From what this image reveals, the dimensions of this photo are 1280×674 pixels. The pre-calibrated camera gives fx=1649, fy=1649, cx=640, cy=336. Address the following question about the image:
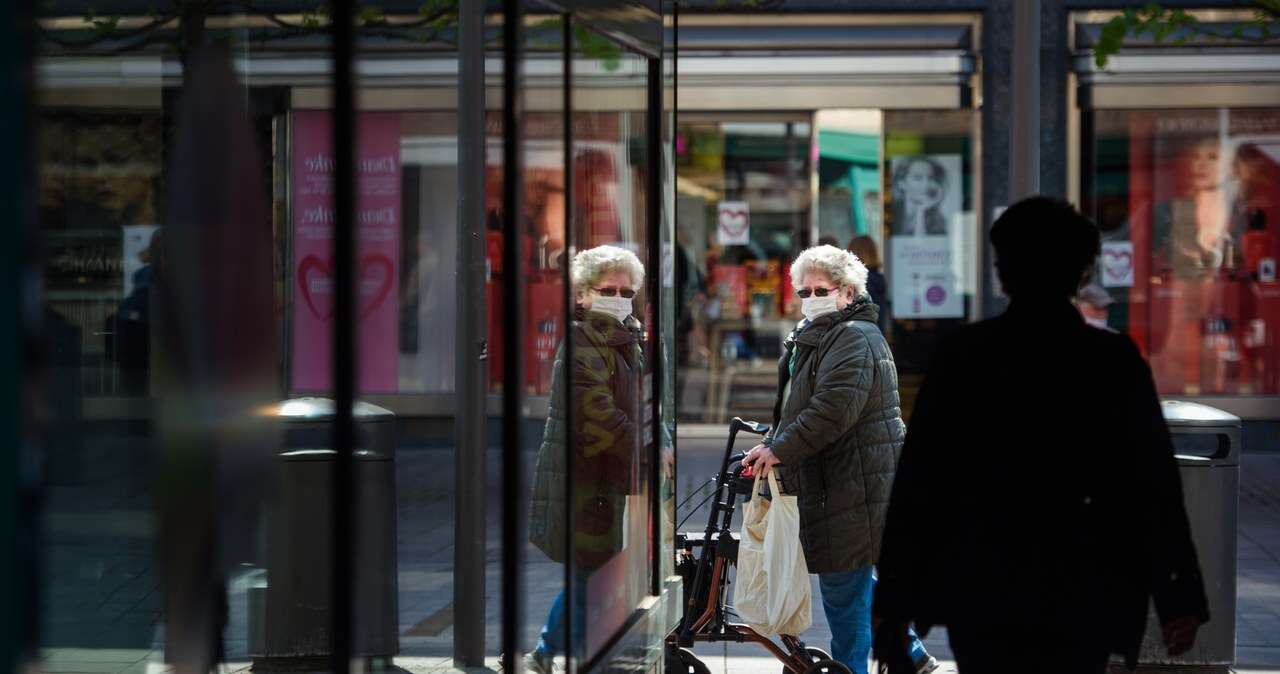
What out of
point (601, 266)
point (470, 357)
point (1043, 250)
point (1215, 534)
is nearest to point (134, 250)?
point (601, 266)

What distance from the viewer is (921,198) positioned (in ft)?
47.7

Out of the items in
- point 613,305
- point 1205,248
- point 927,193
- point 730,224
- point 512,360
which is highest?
point 927,193

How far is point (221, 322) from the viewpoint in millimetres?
2555

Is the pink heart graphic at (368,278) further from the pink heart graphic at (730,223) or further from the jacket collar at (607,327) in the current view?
the jacket collar at (607,327)

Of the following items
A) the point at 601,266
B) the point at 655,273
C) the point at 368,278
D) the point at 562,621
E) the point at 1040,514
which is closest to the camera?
the point at 1040,514

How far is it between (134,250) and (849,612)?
3404 millimetres

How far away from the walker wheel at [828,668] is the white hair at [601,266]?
1.75m

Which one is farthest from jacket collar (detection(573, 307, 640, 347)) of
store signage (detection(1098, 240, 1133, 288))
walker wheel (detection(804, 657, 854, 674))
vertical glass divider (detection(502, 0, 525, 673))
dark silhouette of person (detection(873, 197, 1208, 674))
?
store signage (detection(1098, 240, 1133, 288))

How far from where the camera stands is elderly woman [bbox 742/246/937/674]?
5.79 m

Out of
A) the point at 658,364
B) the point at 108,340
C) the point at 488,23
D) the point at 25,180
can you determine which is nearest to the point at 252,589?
the point at 658,364

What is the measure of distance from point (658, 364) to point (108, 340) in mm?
1895

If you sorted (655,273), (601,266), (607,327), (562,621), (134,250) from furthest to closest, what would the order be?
(655,273)
(607,327)
(601,266)
(562,621)
(134,250)

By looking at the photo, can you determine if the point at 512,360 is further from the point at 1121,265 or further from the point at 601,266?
the point at 1121,265

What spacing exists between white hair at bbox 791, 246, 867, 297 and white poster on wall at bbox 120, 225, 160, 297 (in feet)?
9.75
